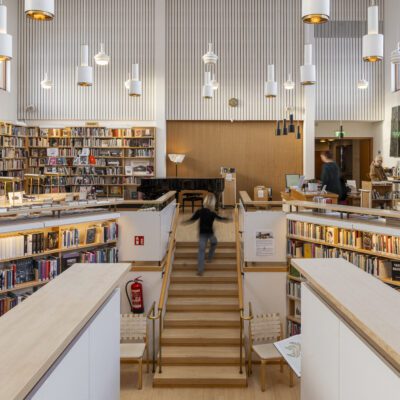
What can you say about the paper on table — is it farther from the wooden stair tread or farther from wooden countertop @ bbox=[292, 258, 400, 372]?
the wooden stair tread

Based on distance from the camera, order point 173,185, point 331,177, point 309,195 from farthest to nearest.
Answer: point 173,185, point 309,195, point 331,177

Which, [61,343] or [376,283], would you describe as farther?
[376,283]

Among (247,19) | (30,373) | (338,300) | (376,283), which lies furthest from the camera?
(247,19)

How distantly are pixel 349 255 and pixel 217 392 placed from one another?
2.99 meters

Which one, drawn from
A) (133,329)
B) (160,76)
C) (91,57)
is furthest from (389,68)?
(133,329)

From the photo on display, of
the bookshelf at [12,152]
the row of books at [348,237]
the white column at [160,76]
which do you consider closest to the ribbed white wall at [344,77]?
the white column at [160,76]

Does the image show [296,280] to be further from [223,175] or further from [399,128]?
[399,128]

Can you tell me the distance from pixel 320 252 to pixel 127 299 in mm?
3634

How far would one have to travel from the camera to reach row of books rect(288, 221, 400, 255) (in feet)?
22.6

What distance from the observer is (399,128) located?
1443 cm

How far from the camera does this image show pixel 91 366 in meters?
2.20

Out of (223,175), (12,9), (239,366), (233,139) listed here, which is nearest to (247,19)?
(233,139)

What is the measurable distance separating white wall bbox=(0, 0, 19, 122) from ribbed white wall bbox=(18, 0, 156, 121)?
18 centimetres

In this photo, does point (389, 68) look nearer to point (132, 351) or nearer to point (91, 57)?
point (91, 57)
